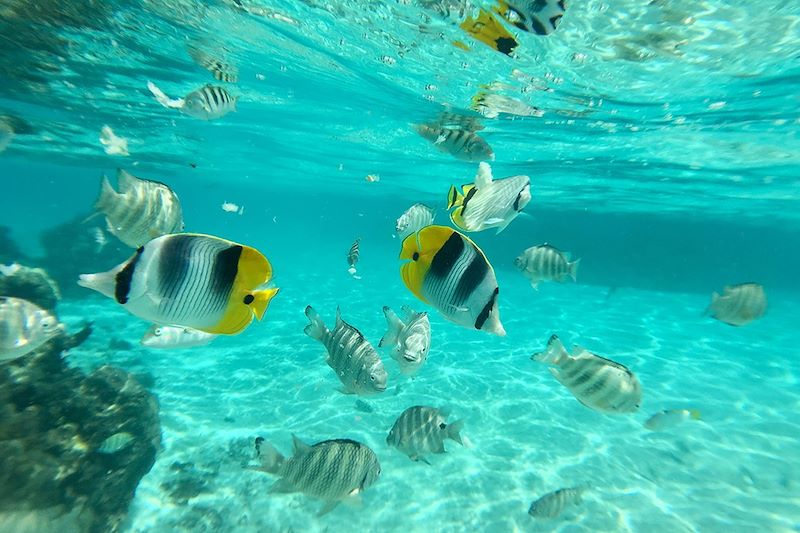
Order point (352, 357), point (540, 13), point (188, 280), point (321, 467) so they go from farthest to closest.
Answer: point (321, 467), point (352, 357), point (540, 13), point (188, 280)

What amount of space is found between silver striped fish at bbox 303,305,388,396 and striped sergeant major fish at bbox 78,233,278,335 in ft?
6.63

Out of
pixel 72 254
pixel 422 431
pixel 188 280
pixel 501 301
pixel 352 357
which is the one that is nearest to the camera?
pixel 188 280

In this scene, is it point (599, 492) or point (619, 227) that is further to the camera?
point (619, 227)

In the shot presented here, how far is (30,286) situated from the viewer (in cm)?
1310

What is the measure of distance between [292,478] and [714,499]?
8375mm

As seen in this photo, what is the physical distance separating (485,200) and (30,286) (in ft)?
52.7

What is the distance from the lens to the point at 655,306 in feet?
91.6

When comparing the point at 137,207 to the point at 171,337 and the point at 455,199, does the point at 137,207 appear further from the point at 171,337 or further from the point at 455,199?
the point at 171,337

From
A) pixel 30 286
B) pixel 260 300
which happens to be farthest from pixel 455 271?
pixel 30 286

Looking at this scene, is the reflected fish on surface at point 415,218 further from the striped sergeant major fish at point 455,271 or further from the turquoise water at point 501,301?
the striped sergeant major fish at point 455,271

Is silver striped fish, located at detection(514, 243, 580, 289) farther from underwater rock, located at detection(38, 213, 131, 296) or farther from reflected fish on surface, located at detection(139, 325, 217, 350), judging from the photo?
underwater rock, located at detection(38, 213, 131, 296)

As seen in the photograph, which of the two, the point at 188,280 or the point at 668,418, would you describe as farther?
the point at 668,418

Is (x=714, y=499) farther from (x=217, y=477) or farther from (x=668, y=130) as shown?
(x=668, y=130)

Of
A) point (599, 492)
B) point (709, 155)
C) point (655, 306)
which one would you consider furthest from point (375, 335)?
point (655, 306)
